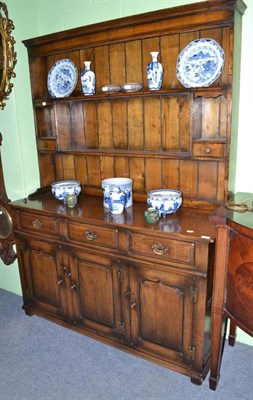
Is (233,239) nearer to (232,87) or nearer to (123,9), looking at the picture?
(232,87)

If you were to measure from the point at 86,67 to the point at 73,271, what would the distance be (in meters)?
1.26

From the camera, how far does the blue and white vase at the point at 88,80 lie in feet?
6.69

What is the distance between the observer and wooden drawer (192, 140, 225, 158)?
1.74 meters

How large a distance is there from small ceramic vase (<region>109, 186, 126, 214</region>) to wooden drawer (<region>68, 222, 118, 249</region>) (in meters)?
0.14

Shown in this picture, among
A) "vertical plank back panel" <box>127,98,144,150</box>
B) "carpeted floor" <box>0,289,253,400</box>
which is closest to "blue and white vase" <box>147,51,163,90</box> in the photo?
"vertical plank back panel" <box>127,98,144,150</box>

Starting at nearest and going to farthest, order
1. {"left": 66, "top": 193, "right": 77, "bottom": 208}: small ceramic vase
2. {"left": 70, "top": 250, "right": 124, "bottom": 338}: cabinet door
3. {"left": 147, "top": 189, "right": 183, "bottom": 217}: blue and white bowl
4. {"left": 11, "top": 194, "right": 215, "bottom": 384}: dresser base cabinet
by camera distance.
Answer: {"left": 11, "top": 194, "right": 215, "bottom": 384}: dresser base cabinet < {"left": 147, "top": 189, "right": 183, "bottom": 217}: blue and white bowl < {"left": 70, "top": 250, "right": 124, "bottom": 338}: cabinet door < {"left": 66, "top": 193, "right": 77, "bottom": 208}: small ceramic vase

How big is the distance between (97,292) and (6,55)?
1652mm

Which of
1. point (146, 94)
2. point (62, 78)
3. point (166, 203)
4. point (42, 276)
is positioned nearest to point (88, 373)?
point (42, 276)

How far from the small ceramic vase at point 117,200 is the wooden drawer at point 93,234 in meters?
0.14

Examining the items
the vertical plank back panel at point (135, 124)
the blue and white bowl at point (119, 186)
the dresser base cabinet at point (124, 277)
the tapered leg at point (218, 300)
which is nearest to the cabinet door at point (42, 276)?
the dresser base cabinet at point (124, 277)

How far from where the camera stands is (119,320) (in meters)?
1.96

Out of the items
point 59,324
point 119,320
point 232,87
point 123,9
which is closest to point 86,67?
point 123,9

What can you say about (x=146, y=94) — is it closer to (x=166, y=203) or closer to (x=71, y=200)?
(x=166, y=203)

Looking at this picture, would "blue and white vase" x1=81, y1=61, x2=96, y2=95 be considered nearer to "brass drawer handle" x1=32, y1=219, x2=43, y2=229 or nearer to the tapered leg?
"brass drawer handle" x1=32, y1=219, x2=43, y2=229
